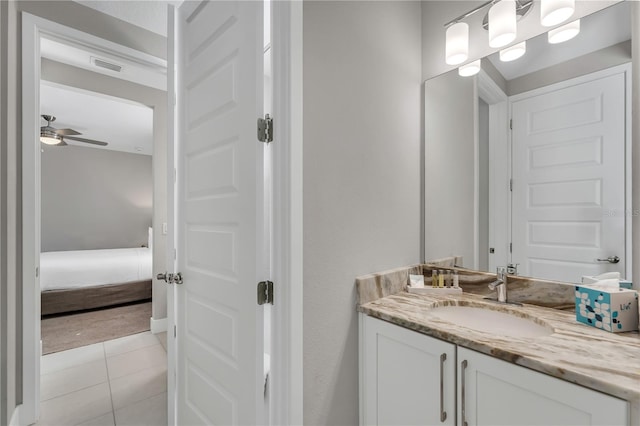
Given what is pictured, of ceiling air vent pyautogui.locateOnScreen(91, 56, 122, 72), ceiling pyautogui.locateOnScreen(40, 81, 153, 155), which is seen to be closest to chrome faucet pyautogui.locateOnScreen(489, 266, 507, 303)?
ceiling air vent pyautogui.locateOnScreen(91, 56, 122, 72)

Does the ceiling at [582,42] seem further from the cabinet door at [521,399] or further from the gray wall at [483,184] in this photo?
the cabinet door at [521,399]

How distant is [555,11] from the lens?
3.88 feet

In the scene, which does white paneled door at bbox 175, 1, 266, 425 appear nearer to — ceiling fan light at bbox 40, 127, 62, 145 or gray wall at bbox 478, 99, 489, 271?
gray wall at bbox 478, 99, 489, 271

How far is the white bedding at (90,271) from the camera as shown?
3547 mm

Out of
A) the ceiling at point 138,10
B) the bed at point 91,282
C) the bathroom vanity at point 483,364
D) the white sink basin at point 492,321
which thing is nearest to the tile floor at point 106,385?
the bed at point 91,282

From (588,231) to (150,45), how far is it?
9.67 ft

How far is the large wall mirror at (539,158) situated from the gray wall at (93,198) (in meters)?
6.94

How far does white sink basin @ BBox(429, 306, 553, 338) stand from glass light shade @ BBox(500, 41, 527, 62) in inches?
44.6

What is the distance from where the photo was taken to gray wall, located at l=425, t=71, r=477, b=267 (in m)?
1.56

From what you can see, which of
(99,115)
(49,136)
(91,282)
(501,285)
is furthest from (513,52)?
(99,115)

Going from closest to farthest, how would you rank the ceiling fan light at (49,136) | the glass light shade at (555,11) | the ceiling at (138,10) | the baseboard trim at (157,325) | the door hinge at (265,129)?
the door hinge at (265,129), the glass light shade at (555,11), the ceiling at (138,10), the baseboard trim at (157,325), the ceiling fan light at (49,136)

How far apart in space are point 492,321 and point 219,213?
123cm

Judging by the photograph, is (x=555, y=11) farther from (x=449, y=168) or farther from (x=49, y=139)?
(x=49, y=139)

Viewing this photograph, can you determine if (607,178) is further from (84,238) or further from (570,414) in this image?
(84,238)
